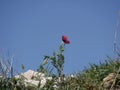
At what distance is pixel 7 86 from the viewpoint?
4027 millimetres

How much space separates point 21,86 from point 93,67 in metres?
3.11

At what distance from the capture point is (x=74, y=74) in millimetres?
6535

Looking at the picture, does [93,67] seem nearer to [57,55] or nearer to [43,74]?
[43,74]

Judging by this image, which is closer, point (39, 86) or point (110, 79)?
point (39, 86)

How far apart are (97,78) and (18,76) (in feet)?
6.31

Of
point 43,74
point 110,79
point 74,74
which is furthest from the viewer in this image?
point 74,74

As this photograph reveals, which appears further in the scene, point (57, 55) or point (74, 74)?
point (74, 74)

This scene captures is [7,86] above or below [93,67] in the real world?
below

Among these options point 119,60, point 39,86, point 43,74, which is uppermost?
point 119,60

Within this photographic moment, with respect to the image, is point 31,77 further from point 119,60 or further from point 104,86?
point 119,60

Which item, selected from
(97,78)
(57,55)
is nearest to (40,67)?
(57,55)

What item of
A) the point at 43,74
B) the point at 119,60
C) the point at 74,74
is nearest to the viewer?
the point at 43,74

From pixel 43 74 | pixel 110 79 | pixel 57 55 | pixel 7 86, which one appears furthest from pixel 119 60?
pixel 7 86

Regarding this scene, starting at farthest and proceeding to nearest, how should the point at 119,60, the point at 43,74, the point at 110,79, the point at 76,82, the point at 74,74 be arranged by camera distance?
the point at 74,74 < the point at 119,60 < the point at 76,82 < the point at 110,79 < the point at 43,74
